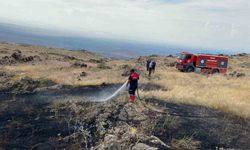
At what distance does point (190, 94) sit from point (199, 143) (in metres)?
9.48

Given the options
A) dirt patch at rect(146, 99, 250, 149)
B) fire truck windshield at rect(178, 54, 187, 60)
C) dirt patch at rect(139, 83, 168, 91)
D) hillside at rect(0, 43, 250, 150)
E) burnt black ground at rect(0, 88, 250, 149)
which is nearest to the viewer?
hillside at rect(0, 43, 250, 150)

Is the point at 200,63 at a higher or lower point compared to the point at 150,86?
higher

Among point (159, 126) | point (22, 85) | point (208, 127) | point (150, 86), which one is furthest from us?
point (22, 85)

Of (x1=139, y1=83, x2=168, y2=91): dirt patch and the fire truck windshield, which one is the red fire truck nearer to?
the fire truck windshield

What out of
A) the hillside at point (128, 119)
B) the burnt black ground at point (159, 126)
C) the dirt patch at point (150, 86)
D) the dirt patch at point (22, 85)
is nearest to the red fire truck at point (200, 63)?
the dirt patch at point (150, 86)

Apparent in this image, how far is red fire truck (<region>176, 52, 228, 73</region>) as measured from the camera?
49594 mm

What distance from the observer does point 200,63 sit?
163 ft

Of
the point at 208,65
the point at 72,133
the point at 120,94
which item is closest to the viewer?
the point at 72,133

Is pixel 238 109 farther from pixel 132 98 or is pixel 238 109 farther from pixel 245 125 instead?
pixel 132 98

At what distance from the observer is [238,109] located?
23750 millimetres

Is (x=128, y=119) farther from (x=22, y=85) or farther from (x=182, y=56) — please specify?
(x=182, y=56)

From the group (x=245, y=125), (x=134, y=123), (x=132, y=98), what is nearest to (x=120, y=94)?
(x=132, y=98)

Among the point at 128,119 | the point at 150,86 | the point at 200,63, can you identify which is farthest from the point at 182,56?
the point at 128,119

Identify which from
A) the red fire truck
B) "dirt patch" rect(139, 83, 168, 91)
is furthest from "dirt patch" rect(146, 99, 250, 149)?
the red fire truck
